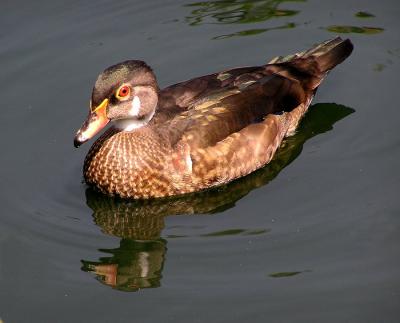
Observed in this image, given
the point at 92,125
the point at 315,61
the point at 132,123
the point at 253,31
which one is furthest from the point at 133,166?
the point at 253,31

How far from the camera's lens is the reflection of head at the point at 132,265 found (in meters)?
9.64

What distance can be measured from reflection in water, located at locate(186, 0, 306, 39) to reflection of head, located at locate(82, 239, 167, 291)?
449 centimetres

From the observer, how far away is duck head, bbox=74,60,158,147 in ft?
34.7

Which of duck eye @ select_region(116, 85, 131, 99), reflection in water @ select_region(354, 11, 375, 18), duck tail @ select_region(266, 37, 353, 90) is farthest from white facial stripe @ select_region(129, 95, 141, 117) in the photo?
reflection in water @ select_region(354, 11, 375, 18)

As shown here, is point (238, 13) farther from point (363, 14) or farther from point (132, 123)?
point (132, 123)

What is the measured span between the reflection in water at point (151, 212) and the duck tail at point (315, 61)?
0.43m

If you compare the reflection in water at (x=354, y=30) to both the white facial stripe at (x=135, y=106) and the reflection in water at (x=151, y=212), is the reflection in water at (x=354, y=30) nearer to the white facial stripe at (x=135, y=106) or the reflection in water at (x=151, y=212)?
the reflection in water at (x=151, y=212)

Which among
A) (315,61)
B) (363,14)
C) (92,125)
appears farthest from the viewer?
(363,14)

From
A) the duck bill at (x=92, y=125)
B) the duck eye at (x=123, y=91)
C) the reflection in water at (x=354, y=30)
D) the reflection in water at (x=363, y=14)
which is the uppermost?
the duck eye at (x=123, y=91)

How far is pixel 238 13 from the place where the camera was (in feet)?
47.2

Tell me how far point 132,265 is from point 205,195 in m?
1.53

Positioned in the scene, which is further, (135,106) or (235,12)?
(235,12)

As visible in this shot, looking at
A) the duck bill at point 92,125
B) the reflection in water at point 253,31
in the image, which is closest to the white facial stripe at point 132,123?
the duck bill at point 92,125

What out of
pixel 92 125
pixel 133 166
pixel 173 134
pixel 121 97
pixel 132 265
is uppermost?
pixel 121 97
